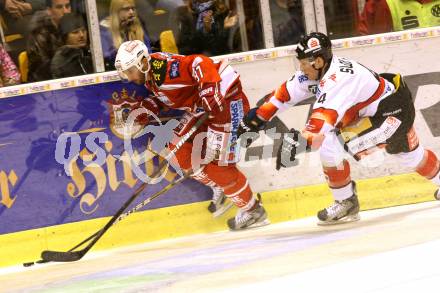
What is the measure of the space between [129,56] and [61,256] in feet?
4.17

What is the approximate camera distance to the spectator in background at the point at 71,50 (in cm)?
575

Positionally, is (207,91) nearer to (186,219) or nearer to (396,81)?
(186,219)

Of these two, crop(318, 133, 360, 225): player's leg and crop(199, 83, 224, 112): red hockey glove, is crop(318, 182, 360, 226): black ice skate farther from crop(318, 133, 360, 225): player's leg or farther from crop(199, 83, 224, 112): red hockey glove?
crop(199, 83, 224, 112): red hockey glove

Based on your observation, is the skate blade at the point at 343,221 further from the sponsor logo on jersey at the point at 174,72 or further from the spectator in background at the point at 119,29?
the spectator in background at the point at 119,29

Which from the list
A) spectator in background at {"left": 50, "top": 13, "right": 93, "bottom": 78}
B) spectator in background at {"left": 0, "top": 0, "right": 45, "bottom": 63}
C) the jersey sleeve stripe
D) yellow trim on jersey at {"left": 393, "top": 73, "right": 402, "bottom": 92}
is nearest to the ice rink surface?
the jersey sleeve stripe

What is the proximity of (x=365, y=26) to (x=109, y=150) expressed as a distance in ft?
6.37

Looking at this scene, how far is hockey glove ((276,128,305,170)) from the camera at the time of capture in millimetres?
5164

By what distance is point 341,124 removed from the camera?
17.8ft

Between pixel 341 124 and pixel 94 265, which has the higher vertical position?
pixel 341 124

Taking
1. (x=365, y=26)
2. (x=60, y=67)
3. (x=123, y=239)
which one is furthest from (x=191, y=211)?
(x=365, y=26)

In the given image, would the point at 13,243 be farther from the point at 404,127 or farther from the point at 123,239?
the point at 404,127

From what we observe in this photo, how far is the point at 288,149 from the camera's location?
517cm

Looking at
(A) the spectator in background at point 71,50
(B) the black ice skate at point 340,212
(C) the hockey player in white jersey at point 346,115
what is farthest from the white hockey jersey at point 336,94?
(A) the spectator in background at point 71,50

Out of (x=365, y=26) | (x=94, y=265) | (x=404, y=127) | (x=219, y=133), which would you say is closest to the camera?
(x=94, y=265)
